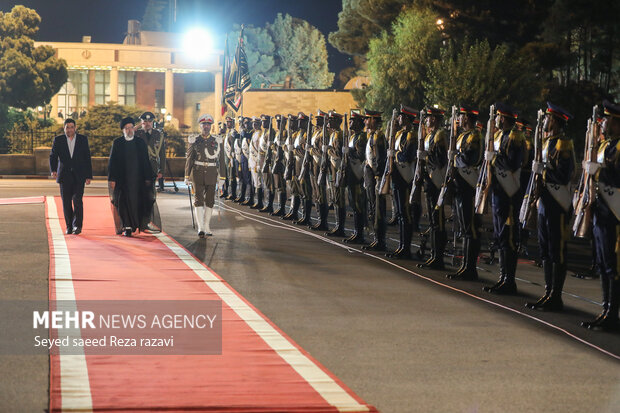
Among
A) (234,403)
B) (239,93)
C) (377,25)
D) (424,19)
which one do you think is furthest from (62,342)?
(377,25)

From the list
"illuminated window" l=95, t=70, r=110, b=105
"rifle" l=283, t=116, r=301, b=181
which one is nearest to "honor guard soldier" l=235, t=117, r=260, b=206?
"rifle" l=283, t=116, r=301, b=181

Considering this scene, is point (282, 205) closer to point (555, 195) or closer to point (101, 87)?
point (555, 195)

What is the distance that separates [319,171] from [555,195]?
8.75 metres

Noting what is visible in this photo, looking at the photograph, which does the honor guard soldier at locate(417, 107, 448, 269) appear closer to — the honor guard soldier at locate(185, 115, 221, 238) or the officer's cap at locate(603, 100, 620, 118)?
the officer's cap at locate(603, 100, 620, 118)

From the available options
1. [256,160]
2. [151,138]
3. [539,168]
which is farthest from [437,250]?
[256,160]

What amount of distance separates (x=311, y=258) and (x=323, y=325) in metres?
5.05

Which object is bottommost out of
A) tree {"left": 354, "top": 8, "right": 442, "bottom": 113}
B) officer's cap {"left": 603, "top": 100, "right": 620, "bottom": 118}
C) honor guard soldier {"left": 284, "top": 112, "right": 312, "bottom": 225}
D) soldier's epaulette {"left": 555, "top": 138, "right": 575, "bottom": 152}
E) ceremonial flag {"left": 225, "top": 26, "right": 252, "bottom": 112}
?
honor guard soldier {"left": 284, "top": 112, "right": 312, "bottom": 225}

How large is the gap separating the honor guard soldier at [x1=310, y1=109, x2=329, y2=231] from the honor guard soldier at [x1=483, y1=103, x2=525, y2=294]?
23.4 ft

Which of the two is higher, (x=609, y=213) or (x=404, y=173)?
(x=404, y=173)

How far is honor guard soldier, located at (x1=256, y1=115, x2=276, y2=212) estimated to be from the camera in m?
21.8

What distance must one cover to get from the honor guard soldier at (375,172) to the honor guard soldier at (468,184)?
113 inches

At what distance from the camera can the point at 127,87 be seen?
8044 cm

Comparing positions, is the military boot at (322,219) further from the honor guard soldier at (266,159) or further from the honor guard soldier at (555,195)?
the honor guard soldier at (555,195)

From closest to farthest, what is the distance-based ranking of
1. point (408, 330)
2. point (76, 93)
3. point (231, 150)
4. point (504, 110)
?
1. point (408, 330)
2. point (504, 110)
3. point (231, 150)
4. point (76, 93)
